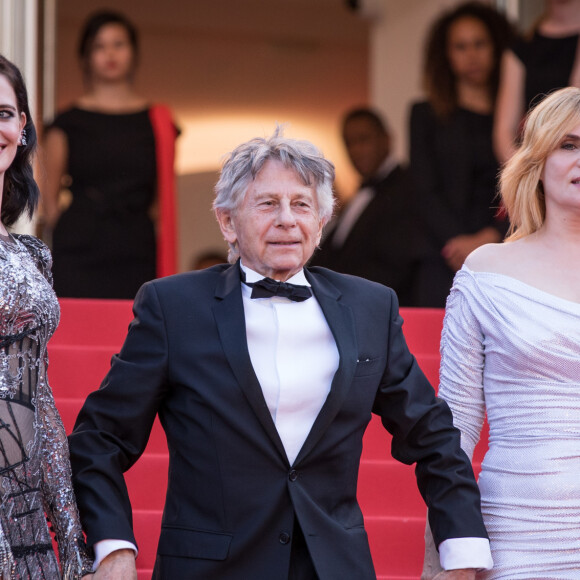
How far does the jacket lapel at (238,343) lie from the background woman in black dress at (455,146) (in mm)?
3098

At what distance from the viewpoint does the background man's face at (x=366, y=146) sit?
23.5ft

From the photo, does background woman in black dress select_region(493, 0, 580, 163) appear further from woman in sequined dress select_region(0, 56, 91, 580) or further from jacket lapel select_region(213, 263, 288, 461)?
woman in sequined dress select_region(0, 56, 91, 580)

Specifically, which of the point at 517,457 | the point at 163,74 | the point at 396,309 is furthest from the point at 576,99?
the point at 163,74

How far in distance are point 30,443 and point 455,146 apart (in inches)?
152

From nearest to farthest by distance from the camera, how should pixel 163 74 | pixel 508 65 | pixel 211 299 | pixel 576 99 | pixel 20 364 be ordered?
1. pixel 20 364
2. pixel 211 299
3. pixel 576 99
4. pixel 508 65
5. pixel 163 74

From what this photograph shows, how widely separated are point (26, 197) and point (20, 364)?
545 mm

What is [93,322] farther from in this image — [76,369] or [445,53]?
[445,53]

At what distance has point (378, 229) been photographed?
685cm

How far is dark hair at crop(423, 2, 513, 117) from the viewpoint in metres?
6.52

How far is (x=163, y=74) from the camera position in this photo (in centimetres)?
1322

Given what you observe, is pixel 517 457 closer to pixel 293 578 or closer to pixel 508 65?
pixel 293 578

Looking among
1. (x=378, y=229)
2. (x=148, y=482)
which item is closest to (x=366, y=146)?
(x=378, y=229)

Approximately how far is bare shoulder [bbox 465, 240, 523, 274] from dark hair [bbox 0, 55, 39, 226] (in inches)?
50.1

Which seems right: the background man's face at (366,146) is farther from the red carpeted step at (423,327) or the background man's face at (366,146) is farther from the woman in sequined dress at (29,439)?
the woman in sequined dress at (29,439)
